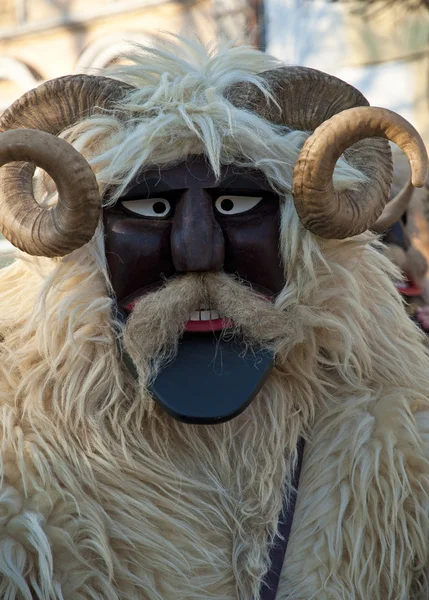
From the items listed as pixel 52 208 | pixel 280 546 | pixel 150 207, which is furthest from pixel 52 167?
pixel 280 546

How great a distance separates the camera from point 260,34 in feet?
20.4

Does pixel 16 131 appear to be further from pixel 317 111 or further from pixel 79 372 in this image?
pixel 317 111

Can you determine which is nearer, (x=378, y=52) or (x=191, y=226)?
(x=191, y=226)

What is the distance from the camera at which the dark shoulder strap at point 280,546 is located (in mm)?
1498

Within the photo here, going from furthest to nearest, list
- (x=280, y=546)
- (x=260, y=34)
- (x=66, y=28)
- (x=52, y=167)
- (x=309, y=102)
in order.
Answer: (x=66, y=28) → (x=260, y=34) → (x=309, y=102) → (x=280, y=546) → (x=52, y=167)

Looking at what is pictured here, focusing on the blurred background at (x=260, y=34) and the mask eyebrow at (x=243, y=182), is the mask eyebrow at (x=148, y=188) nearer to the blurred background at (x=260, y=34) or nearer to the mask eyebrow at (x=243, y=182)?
the mask eyebrow at (x=243, y=182)

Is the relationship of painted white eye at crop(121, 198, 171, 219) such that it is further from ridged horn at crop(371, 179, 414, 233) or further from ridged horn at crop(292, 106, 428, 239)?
ridged horn at crop(371, 179, 414, 233)

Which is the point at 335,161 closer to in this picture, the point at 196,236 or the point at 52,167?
the point at 196,236

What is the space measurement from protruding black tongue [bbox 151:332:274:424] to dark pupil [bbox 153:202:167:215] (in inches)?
9.4

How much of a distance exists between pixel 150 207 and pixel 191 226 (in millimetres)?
117

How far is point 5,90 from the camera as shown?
8.35 meters

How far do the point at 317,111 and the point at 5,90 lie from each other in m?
7.28

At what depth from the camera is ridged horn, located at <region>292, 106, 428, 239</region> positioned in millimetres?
1494

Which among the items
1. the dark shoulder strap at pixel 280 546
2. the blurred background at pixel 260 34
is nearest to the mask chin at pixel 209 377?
the dark shoulder strap at pixel 280 546
